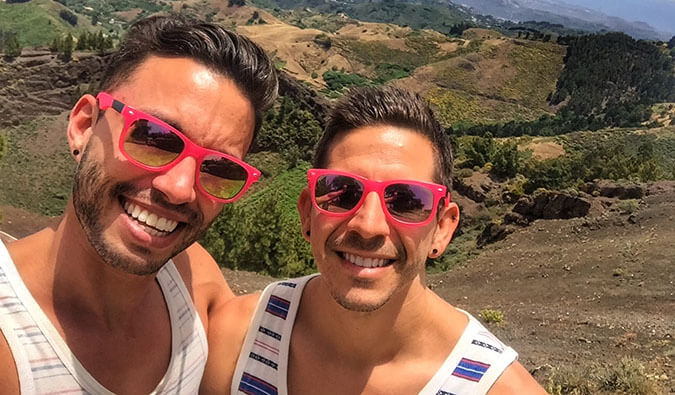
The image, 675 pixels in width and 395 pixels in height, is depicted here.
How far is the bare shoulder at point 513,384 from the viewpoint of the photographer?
266cm

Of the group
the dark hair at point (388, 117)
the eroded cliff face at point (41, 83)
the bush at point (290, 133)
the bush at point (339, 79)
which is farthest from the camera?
the bush at point (339, 79)

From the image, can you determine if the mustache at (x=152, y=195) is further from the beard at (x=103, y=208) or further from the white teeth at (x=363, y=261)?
the white teeth at (x=363, y=261)

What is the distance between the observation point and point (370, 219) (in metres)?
2.62

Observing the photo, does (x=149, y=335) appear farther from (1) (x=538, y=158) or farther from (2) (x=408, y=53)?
(2) (x=408, y=53)

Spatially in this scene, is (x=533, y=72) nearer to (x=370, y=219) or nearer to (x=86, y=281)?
(x=370, y=219)

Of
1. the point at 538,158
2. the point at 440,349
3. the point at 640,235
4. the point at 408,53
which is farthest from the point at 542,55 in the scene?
the point at 440,349

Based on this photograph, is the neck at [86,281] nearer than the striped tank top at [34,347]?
No

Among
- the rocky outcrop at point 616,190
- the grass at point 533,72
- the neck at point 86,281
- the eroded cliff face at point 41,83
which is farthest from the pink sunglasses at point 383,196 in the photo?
the grass at point 533,72

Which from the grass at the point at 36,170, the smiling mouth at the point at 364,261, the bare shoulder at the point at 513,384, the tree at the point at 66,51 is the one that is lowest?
the grass at the point at 36,170

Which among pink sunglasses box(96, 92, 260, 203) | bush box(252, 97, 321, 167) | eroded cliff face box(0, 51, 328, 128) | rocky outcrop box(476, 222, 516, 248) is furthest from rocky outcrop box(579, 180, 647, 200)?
bush box(252, 97, 321, 167)

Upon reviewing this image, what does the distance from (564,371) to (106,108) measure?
8.99 metres

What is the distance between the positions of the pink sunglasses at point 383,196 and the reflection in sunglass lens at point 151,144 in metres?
0.68

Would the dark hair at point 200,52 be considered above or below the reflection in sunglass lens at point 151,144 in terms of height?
above

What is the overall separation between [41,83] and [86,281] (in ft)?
186
